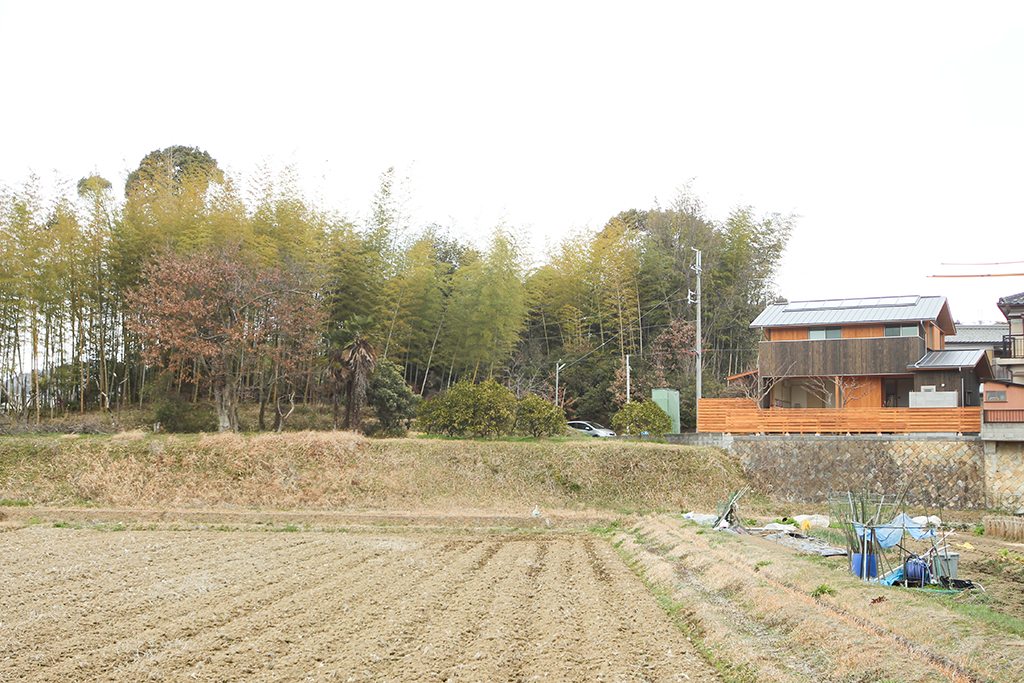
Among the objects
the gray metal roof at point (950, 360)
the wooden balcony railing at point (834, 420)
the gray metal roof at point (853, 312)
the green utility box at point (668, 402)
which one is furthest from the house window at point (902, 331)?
the green utility box at point (668, 402)

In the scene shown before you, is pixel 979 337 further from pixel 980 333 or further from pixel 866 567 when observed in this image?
pixel 866 567

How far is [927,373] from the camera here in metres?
23.8

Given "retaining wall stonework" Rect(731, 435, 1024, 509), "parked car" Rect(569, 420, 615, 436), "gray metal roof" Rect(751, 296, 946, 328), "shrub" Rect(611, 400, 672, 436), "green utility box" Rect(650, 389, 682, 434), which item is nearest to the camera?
"retaining wall stonework" Rect(731, 435, 1024, 509)

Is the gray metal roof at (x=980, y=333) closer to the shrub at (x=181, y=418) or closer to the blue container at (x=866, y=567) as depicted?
the blue container at (x=866, y=567)

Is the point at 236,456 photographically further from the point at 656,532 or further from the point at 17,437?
the point at 656,532

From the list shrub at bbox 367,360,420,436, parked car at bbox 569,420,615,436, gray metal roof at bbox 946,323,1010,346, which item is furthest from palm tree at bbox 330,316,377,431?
gray metal roof at bbox 946,323,1010,346

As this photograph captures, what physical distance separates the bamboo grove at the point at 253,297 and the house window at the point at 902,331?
26.5 ft

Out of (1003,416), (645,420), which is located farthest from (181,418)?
(1003,416)

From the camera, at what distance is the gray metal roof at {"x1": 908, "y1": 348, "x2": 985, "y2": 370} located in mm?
23016

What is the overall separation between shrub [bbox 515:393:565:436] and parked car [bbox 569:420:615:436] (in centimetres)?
649

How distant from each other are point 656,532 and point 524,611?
676cm

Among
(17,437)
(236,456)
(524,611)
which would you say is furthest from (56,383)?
(524,611)

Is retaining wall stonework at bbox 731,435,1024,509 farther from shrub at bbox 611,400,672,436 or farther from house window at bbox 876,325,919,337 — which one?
house window at bbox 876,325,919,337

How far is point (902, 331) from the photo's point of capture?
24547 mm
